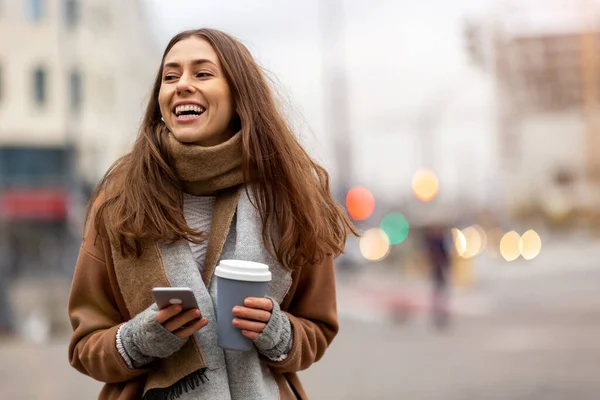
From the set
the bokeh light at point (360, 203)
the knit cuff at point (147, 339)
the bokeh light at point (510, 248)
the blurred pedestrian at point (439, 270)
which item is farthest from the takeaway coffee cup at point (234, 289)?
the bokeh light at point (510, 248)

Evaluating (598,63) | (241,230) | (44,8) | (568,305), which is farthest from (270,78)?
(598,63)

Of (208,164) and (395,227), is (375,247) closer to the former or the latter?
(395,227)

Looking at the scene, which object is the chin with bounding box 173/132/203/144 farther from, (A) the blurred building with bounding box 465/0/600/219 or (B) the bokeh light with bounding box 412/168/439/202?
(A) the blurred building with bounding box 465/0/600/219

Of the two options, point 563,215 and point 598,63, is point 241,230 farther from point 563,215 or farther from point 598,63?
point 598,63

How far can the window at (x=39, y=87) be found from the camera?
119ft

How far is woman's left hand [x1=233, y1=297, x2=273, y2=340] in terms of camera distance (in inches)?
87.3

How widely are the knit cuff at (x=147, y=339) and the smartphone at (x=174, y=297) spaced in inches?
2.3

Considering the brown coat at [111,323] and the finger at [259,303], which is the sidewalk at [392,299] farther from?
the finger at [259,303]

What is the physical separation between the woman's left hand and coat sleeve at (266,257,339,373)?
0.25m

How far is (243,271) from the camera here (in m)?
2.19

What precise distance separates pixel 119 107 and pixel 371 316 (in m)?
23.7

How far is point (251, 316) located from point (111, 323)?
42 cm

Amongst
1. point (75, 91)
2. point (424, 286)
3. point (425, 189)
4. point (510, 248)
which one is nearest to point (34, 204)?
point (75, 91)

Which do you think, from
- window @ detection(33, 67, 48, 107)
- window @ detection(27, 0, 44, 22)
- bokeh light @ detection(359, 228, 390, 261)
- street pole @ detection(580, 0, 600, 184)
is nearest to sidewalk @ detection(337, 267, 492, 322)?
bokeh light @ detection(359, 228, 390, 261)
